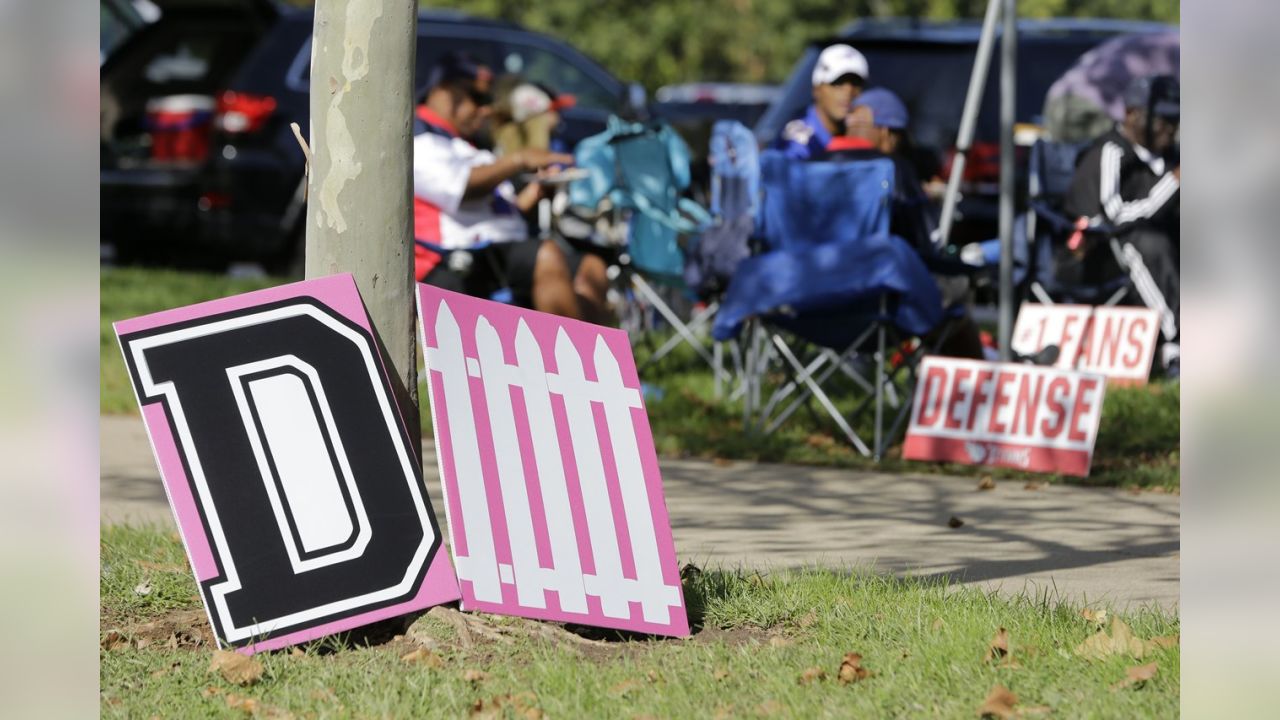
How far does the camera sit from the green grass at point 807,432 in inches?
287

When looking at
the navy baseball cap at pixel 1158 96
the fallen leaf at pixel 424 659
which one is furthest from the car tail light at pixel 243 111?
the fallen leaf at pixel 424 659

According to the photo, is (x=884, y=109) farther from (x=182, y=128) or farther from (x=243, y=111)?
(x=182, y=128)

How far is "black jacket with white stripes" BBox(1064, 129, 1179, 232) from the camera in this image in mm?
9984

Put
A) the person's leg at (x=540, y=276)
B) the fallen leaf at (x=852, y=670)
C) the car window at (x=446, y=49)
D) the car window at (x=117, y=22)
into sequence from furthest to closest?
the car window at (x=117, y=22), the car window at (x=446, y=49), the person's leg at (x=540, y=276), the fallen leaf at (x=852, y=670)

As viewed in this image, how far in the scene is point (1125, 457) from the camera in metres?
7.52

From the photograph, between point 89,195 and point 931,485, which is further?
point 931,485

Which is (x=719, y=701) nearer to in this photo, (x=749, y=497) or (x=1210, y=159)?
(x=1210, y=159)

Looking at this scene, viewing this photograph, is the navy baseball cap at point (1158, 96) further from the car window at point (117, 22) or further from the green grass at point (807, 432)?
the car window at point (117, 22)

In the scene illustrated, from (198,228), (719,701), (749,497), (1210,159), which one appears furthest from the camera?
(198,228)

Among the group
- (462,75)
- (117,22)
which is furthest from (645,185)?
(117,22)

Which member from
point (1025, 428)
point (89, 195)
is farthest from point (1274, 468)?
point (1025, 428)

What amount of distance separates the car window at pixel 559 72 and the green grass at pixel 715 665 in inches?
370

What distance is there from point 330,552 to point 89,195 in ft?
4.77

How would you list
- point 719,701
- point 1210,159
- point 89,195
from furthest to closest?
point 719,701, point 89,195, point 1210,159
